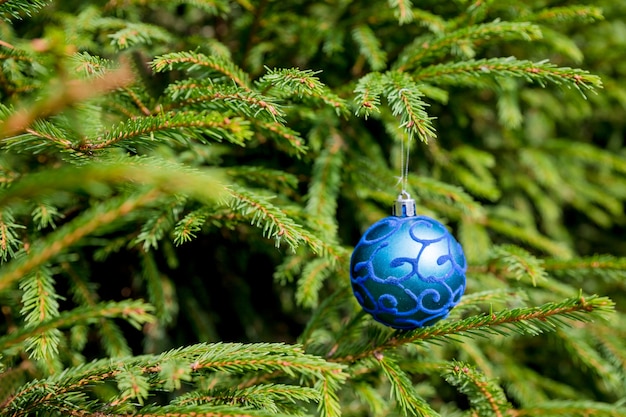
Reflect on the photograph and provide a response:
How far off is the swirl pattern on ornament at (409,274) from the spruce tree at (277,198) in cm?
7

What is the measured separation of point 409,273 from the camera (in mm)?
841

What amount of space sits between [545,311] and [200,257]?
107 cm

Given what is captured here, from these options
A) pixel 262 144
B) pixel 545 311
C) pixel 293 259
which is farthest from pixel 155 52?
pixel 545 311

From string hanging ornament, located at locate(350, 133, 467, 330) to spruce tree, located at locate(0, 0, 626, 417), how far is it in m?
0.07

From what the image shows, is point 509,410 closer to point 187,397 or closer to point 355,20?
point 187,397

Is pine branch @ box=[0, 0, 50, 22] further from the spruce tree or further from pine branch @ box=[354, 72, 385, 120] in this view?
pine branch @ box=[354, 72, 385, 120]

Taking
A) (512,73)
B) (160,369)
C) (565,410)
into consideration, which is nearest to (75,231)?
(160,369)

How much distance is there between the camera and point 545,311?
2.76 ft

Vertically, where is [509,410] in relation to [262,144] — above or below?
below

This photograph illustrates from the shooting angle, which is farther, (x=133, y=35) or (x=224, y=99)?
(x=133, y=35)

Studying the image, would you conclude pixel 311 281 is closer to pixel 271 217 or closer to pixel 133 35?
pixel 271 217

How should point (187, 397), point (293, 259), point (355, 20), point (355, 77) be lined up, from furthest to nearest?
point (355, 77)
point (355, 20)
point (293, 259)
point (187, 397)

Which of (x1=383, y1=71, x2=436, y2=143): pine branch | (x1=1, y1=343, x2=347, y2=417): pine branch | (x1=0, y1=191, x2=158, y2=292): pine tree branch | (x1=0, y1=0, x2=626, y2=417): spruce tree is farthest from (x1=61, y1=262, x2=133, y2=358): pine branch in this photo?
(x1=383, y1=71, x2=436, y2=143): pine branch

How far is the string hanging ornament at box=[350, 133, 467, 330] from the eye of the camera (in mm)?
843
